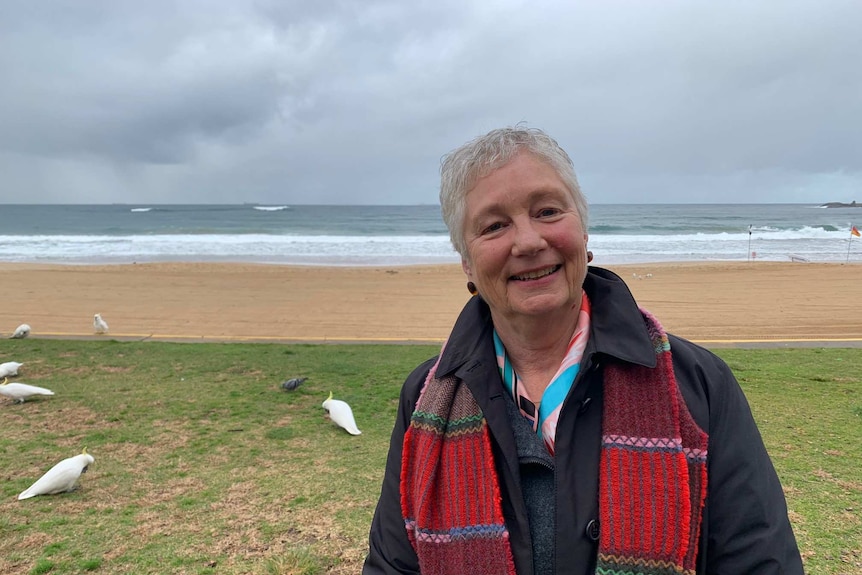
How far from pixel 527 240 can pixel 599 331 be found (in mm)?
300

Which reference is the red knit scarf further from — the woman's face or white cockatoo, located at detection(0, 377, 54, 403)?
white cockatoo, located at detection(0, 377, 54, 403)

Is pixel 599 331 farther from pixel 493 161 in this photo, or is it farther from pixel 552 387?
pixel 493 161

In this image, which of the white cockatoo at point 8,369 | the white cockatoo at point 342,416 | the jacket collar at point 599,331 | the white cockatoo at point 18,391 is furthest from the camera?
the white cockatoo at point 8,369

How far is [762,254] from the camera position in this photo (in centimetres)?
2655

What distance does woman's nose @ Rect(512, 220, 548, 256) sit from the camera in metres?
1.50

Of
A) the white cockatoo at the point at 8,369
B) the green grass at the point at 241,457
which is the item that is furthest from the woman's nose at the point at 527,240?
the white cockatoo at the point at 8,369

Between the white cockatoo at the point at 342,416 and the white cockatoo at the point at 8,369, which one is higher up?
the white cockatoo at the point at 8,369

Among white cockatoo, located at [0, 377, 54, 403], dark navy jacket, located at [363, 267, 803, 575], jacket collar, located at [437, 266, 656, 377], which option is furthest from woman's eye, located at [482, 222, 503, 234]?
white cockatoo, located at [0, 377, 54, 403]

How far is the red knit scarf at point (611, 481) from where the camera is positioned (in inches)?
49.5

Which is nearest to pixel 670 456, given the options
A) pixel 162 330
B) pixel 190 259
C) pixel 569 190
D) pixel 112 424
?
pixel 569 190

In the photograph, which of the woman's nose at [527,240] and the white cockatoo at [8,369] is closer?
the woman's nose at [527,240]

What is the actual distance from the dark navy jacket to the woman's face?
0.13 m

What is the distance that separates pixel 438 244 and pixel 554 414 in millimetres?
32558

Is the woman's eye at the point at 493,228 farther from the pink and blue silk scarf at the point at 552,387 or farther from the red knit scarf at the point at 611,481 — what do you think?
the red knit scarf at the point at 611,481
